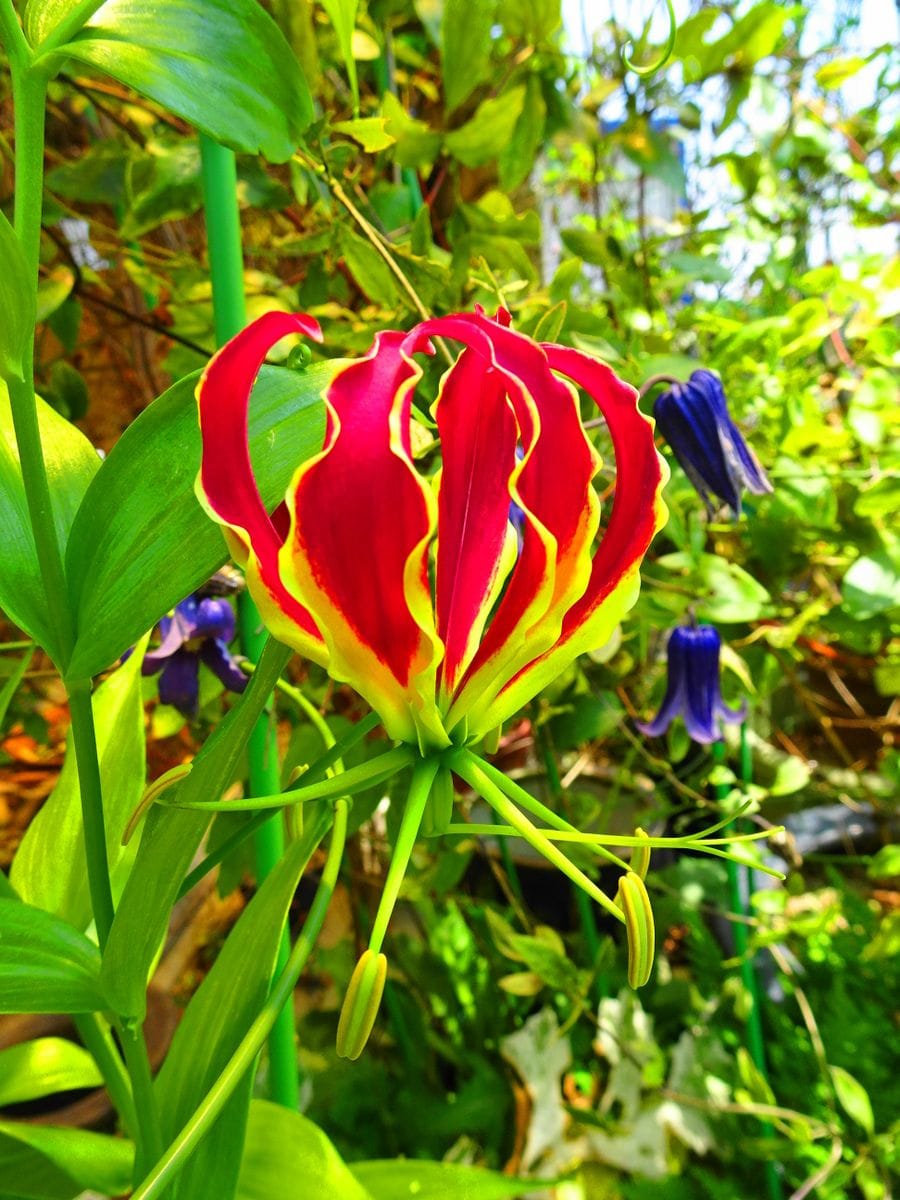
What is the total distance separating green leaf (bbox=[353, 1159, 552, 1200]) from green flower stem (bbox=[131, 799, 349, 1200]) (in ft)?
0.79

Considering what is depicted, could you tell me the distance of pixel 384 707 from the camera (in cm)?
34

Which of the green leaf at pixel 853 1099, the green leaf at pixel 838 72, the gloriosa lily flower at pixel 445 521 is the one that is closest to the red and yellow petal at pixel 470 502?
the gloriosa lily flower at pixel 445 521

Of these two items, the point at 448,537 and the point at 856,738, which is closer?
the point at 448,537

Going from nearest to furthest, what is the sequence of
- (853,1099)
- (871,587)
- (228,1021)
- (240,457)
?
(240,457) → (228,1021) → (871,587) → (853,1099)

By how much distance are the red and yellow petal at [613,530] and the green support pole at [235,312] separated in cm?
25

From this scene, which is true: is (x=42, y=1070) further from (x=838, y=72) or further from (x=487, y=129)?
(x=838, y=72)

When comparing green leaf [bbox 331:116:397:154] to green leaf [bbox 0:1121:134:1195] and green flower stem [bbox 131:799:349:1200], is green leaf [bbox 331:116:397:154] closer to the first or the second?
green flower stem [bbox 131:799:349:1200]

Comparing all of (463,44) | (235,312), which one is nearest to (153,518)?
(235,312)

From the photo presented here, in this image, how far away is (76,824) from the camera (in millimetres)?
557

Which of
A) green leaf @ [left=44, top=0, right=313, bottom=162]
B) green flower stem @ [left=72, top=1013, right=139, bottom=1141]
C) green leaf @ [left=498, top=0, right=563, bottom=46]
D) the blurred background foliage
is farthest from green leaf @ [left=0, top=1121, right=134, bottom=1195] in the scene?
green leaf @ [left=498, top=0, right=563, bottom=46]

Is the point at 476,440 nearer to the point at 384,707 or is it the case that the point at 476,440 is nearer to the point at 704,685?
the point at 384,707

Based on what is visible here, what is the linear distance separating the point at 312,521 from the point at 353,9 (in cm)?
27

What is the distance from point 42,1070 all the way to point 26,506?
16.7 inches

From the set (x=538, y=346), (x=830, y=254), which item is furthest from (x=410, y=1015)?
(x=830, y=254)
